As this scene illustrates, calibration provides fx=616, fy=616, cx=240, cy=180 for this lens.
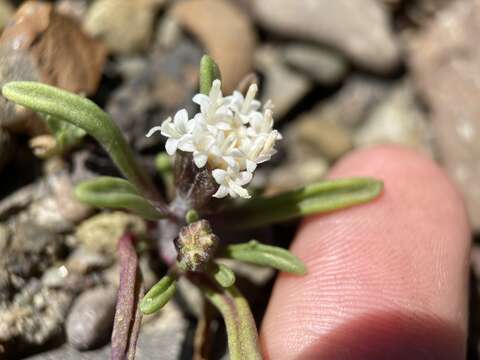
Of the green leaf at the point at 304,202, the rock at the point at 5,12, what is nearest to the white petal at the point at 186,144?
the green leaf at the point at 304,202

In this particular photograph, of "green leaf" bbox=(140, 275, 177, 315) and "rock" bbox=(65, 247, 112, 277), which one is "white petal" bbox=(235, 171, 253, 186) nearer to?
"green leaf" bbox=(140, 275, 177, 315)

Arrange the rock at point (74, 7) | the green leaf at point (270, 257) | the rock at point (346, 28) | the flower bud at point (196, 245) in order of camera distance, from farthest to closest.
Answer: the rock at point (346, 28) < the rock at point (74, 7) < the green leaf at point (270, 257) < the flower bud at point (196, 245)

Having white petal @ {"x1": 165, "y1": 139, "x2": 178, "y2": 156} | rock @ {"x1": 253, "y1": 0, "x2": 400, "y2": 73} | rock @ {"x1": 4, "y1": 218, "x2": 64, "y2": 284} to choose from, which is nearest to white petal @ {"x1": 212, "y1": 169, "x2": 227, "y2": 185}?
white petal @ {"x1": 165, "y1": 139, "x2": 178, "y2": 156}

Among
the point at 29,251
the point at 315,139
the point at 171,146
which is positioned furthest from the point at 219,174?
the point at 315,139

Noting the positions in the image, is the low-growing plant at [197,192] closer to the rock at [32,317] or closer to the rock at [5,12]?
the rock at [32,317]

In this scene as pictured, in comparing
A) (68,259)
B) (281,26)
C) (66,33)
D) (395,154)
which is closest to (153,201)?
(68,259)

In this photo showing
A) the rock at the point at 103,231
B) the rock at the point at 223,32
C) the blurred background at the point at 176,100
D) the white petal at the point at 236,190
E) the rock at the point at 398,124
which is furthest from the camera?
the rock at the point at 398,124
